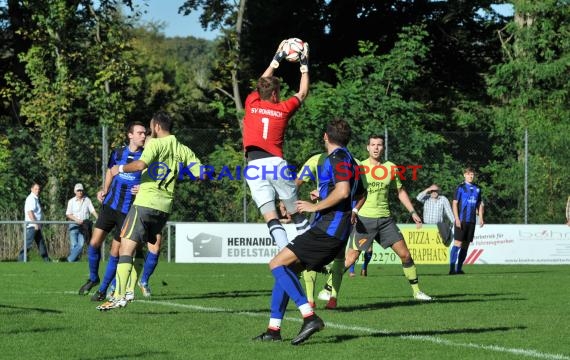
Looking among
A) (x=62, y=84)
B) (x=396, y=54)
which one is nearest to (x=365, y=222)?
(x=62, y=84)

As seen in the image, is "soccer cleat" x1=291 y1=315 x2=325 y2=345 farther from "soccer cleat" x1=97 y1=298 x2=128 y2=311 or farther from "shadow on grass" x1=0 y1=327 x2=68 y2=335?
"soccer cleat" x1=97 y1=298 x2=128 y2=311

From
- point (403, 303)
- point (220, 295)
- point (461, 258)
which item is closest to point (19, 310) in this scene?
point (220, 295)

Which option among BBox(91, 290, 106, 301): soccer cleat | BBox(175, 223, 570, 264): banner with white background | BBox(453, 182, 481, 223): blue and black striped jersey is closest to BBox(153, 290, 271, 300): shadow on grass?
BBox(91, 290, 106, 301): soccer cleat

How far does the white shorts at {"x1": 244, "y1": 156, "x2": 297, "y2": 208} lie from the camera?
34.1 ft

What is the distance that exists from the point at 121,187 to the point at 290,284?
5073mm

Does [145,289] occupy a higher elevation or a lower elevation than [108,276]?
lower

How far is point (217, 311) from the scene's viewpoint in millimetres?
11656

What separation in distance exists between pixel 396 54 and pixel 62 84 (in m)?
10.1

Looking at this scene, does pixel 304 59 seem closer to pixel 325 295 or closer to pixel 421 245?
pixel 325 295

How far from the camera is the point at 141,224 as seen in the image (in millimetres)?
11406

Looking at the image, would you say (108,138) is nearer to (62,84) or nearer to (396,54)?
(62,84)

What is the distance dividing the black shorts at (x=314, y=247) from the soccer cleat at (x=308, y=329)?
53 centimetres

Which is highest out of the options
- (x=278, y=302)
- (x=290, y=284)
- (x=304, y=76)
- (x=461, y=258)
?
(x=304, y=76)

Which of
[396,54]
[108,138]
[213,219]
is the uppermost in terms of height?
[396,54]
